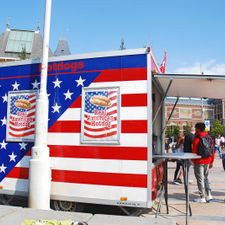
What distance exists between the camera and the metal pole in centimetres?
551

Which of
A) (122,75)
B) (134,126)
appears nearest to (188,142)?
(134,126)

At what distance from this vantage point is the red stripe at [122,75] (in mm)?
5270

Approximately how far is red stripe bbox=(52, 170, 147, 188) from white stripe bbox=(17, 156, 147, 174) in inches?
2.5

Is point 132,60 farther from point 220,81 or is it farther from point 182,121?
point 182,121

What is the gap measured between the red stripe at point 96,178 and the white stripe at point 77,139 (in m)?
0.47

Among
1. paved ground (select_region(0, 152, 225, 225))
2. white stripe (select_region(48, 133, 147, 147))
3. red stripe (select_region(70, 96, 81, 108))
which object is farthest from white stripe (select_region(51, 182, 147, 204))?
red stripe (select_region(70, 96, 81, 108))

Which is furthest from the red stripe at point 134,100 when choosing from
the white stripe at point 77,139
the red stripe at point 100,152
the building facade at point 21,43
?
the building facade at point 21,43

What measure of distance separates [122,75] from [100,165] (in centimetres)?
148

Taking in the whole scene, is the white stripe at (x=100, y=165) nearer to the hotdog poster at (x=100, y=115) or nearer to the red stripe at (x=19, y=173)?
the hotdog poster at (x=100, y=115)

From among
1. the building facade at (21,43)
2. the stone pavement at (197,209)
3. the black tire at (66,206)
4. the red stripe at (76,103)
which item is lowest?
the stone pavement at (197,209)

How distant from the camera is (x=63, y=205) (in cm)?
577

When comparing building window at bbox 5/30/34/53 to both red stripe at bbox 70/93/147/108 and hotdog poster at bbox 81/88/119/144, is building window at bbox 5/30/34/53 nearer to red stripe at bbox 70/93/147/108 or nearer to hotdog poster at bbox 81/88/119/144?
hotdog poster at bbox 81/88/119/144

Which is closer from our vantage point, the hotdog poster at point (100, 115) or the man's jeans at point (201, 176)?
the hotdog poster at point (100, 115)

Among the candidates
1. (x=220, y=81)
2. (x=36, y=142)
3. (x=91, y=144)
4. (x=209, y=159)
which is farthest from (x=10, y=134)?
(x=209, y=159)
